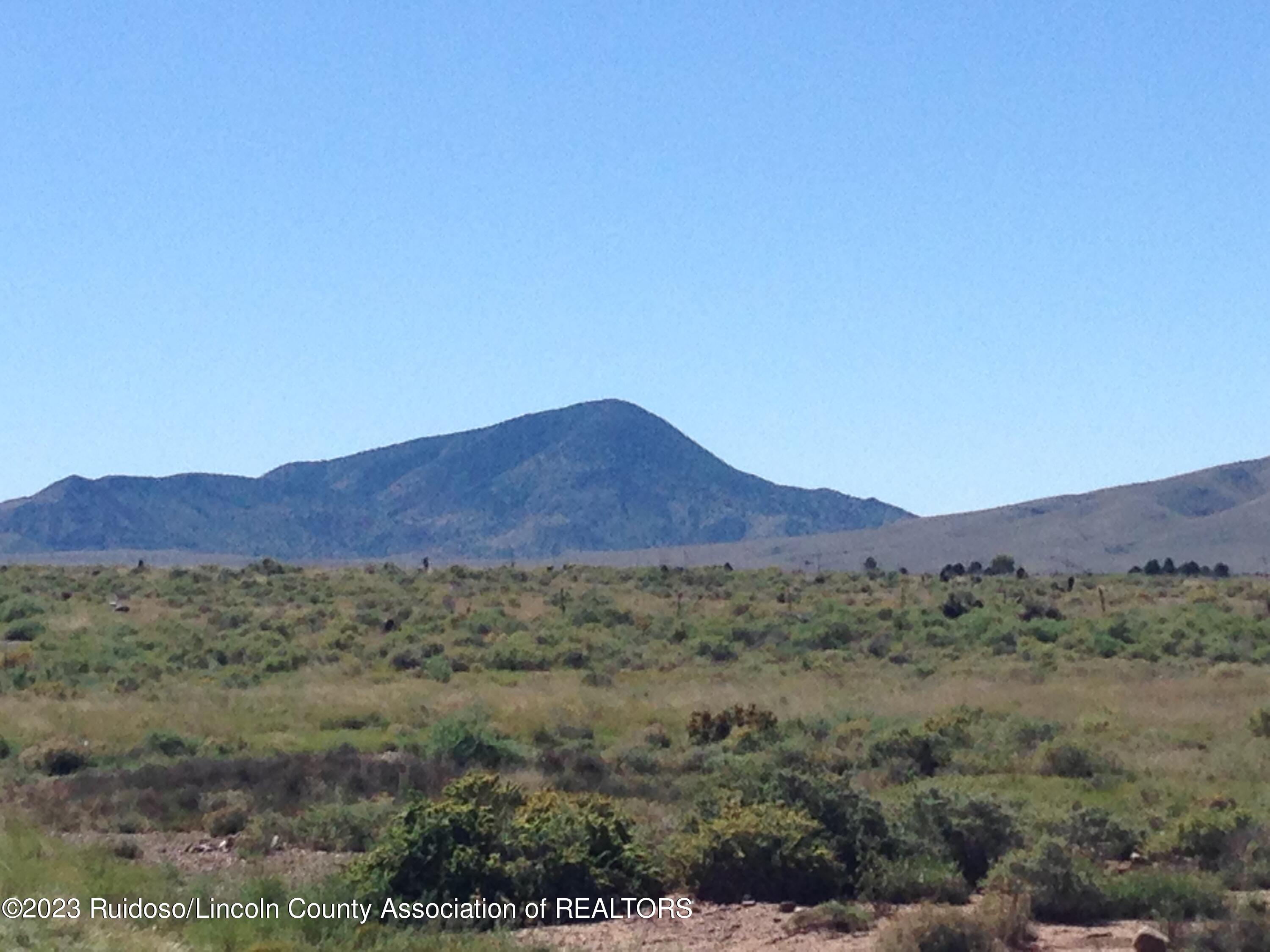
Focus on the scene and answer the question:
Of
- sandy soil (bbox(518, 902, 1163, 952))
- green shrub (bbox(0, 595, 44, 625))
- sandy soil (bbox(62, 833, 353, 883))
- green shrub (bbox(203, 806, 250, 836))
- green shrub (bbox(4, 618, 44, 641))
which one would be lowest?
sandy soil (bbox(518, 902, 1163, 952))

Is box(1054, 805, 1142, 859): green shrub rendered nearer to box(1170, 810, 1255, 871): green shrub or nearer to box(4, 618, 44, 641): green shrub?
box(1170, 810, 1255, 871): green shrub

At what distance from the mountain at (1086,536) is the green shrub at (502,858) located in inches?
3839

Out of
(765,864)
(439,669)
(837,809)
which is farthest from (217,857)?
(439,669)

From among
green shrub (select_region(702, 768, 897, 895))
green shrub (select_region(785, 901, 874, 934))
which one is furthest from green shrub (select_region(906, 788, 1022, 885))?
green shrub (select_region(785, 901, 874, 934))

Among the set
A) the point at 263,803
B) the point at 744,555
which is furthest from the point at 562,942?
the point at 744,555

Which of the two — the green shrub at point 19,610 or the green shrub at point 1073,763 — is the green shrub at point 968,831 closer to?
the green shrub at point 1073,763

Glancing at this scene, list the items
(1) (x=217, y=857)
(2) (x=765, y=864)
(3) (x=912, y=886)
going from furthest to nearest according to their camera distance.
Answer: (1) (x=217, y=857), (2) (x=765, y=864), (3) (x=912, y=886)

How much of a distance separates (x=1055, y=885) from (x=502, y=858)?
4.51m

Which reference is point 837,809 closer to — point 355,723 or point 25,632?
point 355,723

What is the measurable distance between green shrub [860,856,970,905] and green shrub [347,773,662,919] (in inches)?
70.6

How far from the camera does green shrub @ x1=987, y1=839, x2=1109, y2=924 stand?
39.1ft

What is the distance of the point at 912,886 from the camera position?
12.5 metres

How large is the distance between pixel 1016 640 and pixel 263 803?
26957mm

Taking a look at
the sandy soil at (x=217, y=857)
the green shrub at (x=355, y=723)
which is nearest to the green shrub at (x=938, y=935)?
the sandy soil at (x=217, y=857)
